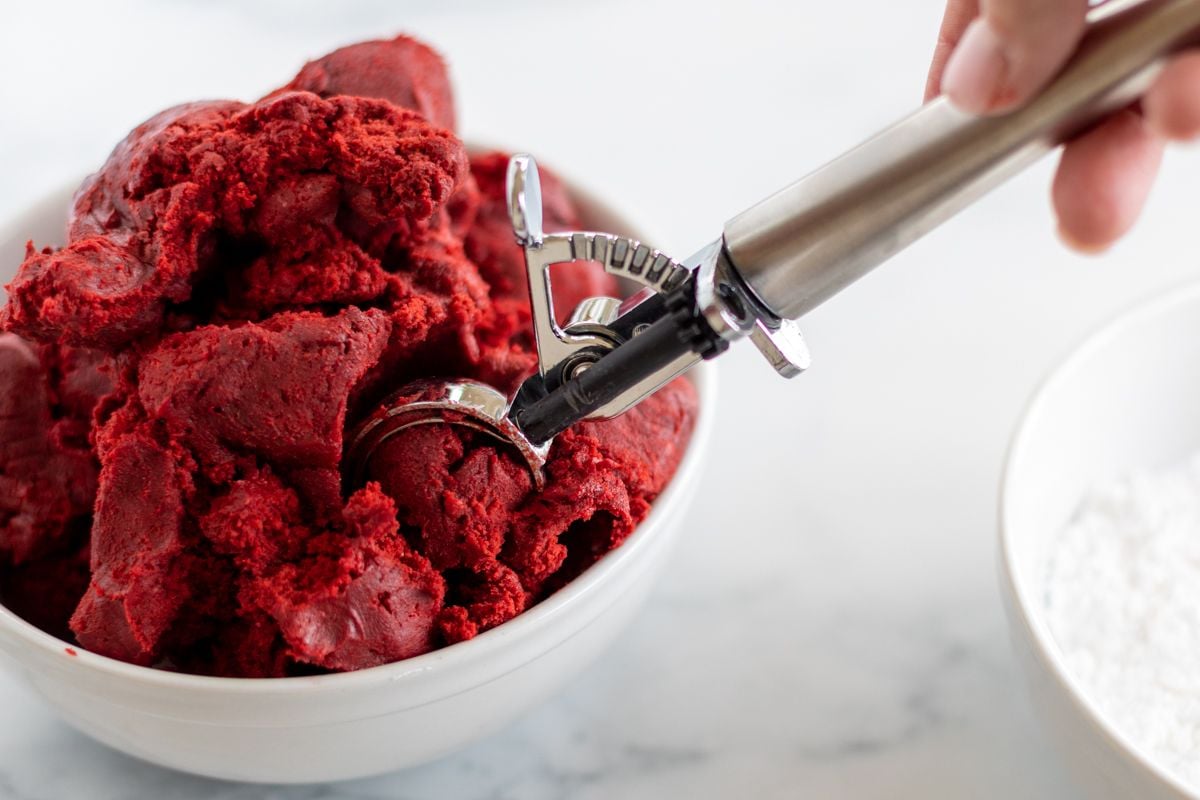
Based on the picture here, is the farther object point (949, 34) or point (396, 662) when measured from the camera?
point (949, 34)

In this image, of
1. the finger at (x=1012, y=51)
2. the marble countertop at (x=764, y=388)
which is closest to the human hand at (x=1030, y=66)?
the finger at (x=1012, y=51)

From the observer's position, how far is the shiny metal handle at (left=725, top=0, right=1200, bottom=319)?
779 mm

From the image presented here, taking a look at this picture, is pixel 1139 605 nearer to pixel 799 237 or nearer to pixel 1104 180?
pixel 1104 180

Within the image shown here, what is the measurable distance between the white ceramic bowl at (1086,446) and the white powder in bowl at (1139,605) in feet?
0.09

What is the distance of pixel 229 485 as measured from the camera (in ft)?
3.34

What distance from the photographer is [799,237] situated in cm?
83

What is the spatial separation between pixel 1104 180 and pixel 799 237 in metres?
0.24

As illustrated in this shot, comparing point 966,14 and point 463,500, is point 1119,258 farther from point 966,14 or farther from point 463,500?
point 463,500

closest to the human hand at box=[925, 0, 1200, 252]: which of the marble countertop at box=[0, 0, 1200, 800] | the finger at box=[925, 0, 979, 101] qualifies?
the finger at box=[925, 0, 979, 101]

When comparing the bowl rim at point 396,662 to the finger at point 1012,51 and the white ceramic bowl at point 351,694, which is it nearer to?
the white ceramic bowl at point 351,694

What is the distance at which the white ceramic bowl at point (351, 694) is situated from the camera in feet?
3.13

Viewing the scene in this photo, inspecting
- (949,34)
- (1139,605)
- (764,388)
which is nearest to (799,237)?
(949,34)

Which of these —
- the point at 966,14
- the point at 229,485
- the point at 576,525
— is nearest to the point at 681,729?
the point at 576,525

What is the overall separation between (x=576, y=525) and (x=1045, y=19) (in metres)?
0.57
